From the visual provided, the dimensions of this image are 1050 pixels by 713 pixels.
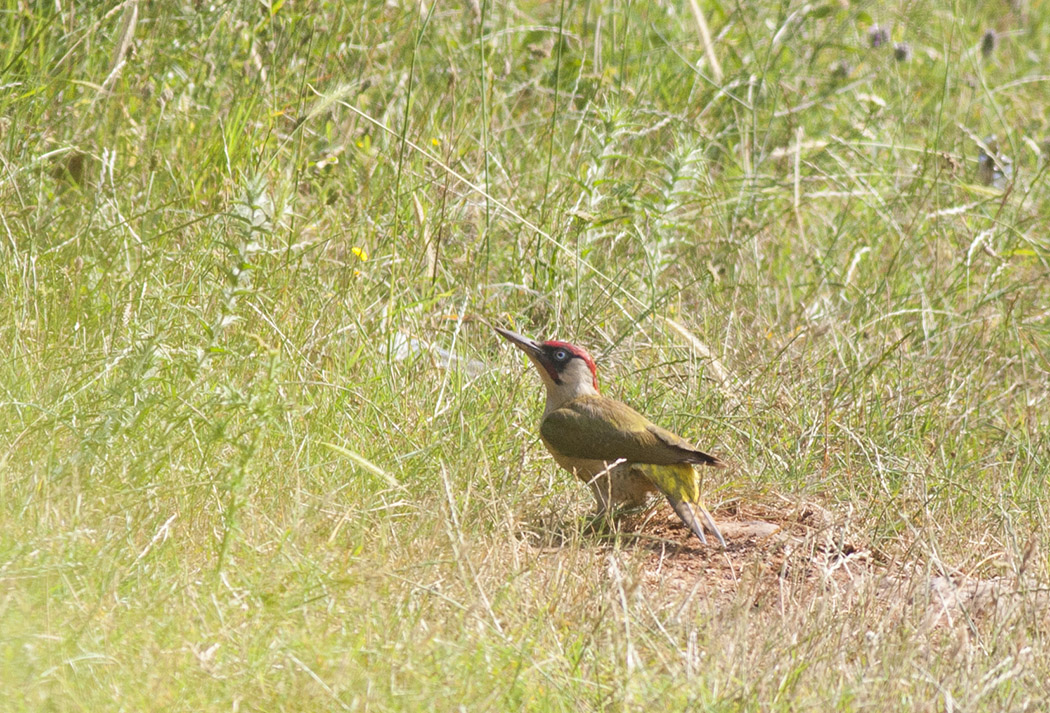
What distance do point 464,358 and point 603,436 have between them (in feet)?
2.47

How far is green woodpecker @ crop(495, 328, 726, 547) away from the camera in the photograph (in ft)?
14.0

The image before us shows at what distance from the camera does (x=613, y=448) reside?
4.35 meters

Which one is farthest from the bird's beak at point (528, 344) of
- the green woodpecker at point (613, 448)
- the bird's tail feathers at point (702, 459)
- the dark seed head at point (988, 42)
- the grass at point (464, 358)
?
the dark seed head at point (988, 42)

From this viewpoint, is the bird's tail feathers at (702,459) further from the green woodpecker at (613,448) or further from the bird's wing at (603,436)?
the bird's wing at (603,436)

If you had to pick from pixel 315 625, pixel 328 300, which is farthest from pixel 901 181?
pixel 315 625

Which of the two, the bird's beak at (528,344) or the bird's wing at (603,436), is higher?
the bird's beak at (528,344)

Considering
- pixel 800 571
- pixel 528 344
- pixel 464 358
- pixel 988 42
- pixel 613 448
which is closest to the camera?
pixel 800 571

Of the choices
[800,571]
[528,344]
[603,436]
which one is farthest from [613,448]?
[800,571]

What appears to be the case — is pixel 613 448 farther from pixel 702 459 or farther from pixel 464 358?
pixel 464 358

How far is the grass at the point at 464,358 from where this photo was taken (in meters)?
3.07

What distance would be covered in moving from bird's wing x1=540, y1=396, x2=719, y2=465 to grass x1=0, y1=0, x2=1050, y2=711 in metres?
0.16

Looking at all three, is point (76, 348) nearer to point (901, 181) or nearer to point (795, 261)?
point (795, 261)

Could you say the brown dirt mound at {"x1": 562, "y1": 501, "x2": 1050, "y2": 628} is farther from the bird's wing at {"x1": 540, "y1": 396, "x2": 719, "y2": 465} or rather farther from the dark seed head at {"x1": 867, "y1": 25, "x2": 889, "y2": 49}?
the dark seed head at {"x1": 867, "y1": 25, "x2": 889, "y2": 49}

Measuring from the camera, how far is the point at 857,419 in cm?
491
